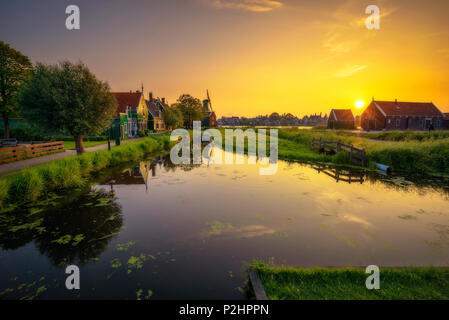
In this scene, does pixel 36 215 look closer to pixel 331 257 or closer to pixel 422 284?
pixel 331 257

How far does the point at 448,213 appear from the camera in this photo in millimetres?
8906

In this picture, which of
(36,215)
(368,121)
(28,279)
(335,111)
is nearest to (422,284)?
(28,279)

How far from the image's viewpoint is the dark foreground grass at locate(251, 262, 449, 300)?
4.14 meters

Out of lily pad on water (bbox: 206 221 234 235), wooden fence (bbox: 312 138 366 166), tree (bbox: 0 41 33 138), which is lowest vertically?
lily pad on water (bbox: 206 221 234 235)

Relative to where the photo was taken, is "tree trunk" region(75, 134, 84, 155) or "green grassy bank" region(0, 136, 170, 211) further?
"tree trunk" region(75, 134, 84, 155)

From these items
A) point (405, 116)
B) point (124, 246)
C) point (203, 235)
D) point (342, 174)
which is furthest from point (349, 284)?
point (405, 116)

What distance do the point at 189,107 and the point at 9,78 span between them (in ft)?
143

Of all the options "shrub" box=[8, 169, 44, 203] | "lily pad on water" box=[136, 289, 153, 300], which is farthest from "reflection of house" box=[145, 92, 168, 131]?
"lily pad on water" box=[136, 289, 153, 300]

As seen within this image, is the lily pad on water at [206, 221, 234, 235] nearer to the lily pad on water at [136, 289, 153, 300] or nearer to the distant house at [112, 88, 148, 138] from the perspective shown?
the lily pad on water at [136, 289, 153, 300]

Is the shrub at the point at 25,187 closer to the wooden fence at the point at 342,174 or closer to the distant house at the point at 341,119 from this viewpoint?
the wooden fence at the point at 342,174

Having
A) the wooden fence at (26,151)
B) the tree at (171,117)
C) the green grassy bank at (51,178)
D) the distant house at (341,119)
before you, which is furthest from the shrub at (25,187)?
the distant house at (341,119)

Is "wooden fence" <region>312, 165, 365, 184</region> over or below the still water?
over

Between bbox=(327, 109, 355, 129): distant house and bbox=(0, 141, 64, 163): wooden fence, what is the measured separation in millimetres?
66091

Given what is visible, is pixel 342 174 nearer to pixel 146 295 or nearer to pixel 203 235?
pixel 203 235
